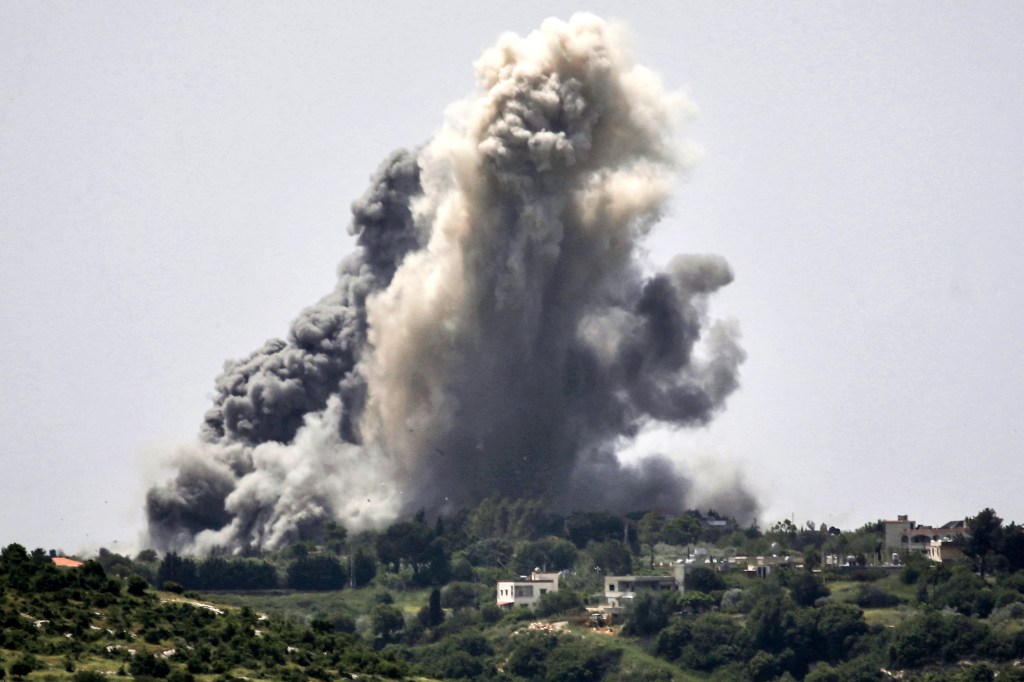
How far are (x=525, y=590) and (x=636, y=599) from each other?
40.0ft

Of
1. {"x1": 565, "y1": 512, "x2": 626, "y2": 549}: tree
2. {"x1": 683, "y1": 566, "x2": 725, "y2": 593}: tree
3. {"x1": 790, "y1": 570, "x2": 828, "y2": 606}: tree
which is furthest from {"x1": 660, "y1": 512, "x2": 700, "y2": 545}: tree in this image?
{"x1": 790, "y1": 570, "x2": 828, "y2": 606}: tree

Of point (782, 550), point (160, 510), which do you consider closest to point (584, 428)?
point (782, 550)

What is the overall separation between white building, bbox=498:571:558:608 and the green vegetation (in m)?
1.23

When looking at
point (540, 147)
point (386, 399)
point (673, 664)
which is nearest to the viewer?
point (673, 664)

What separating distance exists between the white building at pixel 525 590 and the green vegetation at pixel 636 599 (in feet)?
4.05

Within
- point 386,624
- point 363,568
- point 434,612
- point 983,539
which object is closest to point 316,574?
point 363,568

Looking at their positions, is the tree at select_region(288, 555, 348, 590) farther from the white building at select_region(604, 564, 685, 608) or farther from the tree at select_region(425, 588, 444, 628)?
the white building at select_region(604, 564, 685, 608)

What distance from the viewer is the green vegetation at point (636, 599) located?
152250 millimetres

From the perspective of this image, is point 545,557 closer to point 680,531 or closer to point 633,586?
point 680,531

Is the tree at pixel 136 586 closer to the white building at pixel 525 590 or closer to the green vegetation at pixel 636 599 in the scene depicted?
the green vegetation at pixel 636 599

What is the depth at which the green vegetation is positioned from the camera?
15225cm

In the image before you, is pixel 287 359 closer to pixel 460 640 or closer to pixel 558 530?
pixel 558 530

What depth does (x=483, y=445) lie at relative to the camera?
19512 cm

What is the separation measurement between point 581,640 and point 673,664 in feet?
24.7
